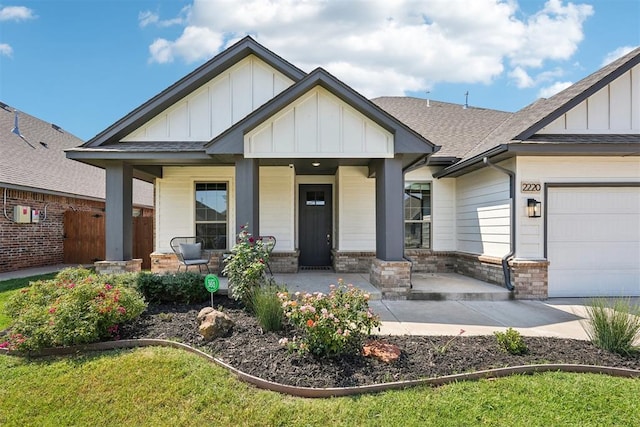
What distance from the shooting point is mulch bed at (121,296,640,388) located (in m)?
3.27

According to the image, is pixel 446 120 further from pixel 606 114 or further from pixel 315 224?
pixel 315 224

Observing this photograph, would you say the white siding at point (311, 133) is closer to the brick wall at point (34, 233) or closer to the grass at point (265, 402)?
the grass at point (265, 402)

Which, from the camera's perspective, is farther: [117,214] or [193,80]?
[193,80]

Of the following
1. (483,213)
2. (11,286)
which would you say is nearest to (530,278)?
(483,213)

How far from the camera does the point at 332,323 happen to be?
11.5 feet

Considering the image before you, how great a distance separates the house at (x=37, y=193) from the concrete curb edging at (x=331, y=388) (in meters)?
8.37

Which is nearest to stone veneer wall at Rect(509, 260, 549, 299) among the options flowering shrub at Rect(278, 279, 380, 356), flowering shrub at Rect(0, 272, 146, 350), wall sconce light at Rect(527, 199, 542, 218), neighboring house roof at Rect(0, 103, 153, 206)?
wall sconce light at Rect(527, 199, 542, 218)

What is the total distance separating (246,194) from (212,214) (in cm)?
293

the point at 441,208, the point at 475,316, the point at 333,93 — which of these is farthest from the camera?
the point at 441,208

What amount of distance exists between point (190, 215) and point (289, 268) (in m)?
3.08

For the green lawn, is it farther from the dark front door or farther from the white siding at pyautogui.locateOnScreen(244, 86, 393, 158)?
A: the dark front door

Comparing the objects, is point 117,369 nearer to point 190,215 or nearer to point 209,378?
point 209,378

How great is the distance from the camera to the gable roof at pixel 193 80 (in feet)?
24.7

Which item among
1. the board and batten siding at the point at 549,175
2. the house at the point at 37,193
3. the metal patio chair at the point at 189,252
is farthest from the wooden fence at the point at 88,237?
the board and batten siding at the point at 549,175
